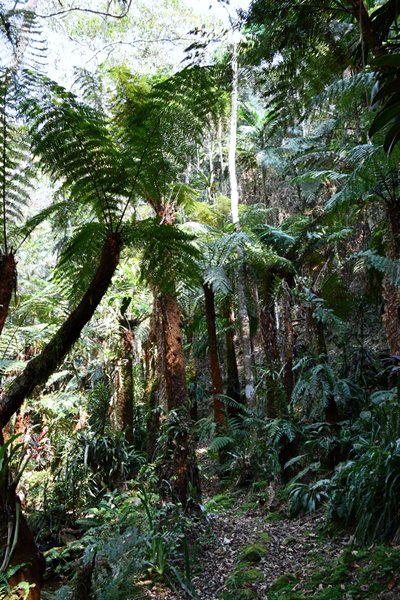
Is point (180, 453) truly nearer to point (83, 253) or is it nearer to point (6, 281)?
point (83, 253)

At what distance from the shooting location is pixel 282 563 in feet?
12.0

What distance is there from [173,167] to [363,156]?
6.05ft

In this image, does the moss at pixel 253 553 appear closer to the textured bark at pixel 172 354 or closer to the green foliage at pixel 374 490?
the green foliage at pixel 374 490

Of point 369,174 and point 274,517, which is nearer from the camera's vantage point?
point 369,174

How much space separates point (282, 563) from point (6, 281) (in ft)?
9.48

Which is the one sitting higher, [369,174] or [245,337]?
[369,174]

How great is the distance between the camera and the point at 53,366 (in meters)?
2.84

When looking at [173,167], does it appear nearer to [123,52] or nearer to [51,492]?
[51,492]

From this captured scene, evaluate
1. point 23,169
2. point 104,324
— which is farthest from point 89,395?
point 23,169

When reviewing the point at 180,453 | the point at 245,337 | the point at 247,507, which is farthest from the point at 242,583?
the point at 245,337

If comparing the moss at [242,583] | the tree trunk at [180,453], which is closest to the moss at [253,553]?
the moss at [242,583]

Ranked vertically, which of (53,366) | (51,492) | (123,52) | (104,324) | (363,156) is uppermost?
(123,52)

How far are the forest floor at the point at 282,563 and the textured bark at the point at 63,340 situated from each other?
70.0 inches

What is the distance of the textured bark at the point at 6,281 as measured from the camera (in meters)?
2.69
